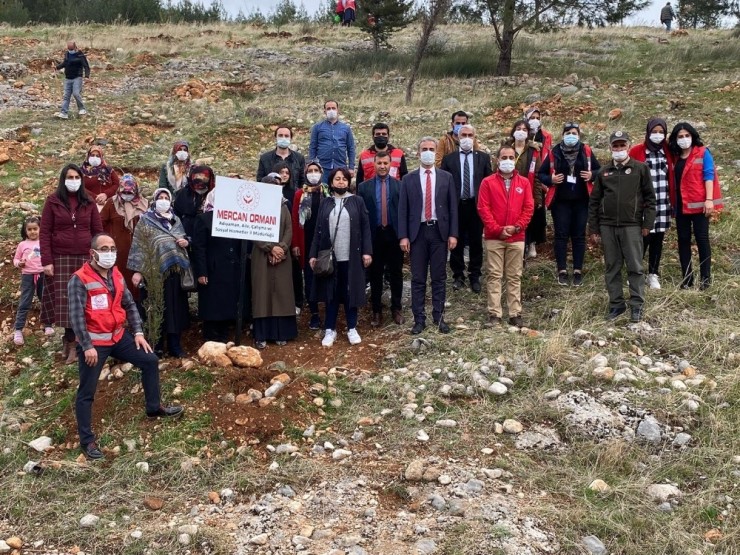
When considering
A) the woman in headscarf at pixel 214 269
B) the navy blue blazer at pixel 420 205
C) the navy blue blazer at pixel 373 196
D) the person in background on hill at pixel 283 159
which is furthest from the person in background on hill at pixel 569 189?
the woman in headscarf at pixel 214 269

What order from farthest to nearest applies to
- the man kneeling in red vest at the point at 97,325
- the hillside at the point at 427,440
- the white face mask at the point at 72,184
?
the white face mask at the point at 72,184 → the man kneeling in red vest at the point at 97,325 → the hillside at the point at 427,440

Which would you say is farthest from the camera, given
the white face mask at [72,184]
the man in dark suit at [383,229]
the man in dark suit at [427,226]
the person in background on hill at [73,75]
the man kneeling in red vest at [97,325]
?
the person in background on hill at [73,75]

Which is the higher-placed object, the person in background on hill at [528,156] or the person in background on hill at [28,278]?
the person in background on hill at [528,156]

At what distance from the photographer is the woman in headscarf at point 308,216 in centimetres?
696

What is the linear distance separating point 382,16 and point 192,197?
17.9 meters

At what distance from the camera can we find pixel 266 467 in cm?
471

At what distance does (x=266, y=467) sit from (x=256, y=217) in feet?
8.75

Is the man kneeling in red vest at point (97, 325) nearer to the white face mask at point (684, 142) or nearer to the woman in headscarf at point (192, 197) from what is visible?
the woman in headscarf at point (192, 197)

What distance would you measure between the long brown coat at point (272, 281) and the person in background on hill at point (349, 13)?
25360 millimetres

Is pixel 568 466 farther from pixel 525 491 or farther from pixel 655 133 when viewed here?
pixel 655 133

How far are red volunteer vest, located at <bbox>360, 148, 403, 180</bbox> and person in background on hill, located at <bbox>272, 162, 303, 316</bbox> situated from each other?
0.88m

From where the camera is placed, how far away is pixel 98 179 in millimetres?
7594

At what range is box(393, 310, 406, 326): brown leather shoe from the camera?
7078 mm

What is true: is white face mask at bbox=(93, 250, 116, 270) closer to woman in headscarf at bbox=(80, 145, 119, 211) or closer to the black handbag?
the black handbag
